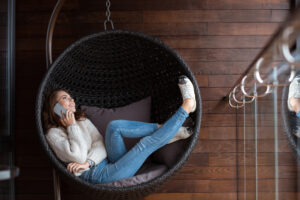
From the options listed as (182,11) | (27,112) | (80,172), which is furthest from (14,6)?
(80,172)

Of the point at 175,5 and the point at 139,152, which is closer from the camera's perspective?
the point at 139,152

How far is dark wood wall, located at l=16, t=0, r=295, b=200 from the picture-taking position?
2.17 meters

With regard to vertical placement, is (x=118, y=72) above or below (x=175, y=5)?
below

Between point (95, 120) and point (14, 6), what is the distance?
1.18 metres

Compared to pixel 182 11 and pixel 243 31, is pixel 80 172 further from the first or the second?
pixel 243 31

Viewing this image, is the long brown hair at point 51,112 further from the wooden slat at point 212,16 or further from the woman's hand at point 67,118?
the wooden slat at point 212,16

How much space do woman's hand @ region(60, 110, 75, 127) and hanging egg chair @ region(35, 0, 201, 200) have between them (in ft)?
0.46

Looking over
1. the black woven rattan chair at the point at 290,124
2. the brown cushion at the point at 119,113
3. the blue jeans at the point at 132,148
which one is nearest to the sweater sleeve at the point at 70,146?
the blue jeans at the point at 132,148

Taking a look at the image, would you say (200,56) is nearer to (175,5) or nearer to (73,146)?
(175,5)

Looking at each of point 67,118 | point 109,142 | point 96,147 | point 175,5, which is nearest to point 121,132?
point 109,142

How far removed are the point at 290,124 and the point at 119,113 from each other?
112 cm

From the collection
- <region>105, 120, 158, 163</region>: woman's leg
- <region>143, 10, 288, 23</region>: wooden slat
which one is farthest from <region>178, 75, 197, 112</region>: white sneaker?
<region>143, 10, 288, 23</region>: wooden slat

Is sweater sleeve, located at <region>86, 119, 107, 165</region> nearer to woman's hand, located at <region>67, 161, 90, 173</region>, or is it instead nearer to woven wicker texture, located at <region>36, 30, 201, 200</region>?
woman's hand, located at <region>67, 161, 90, 173</region>

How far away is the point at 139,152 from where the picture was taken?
5.13ft
